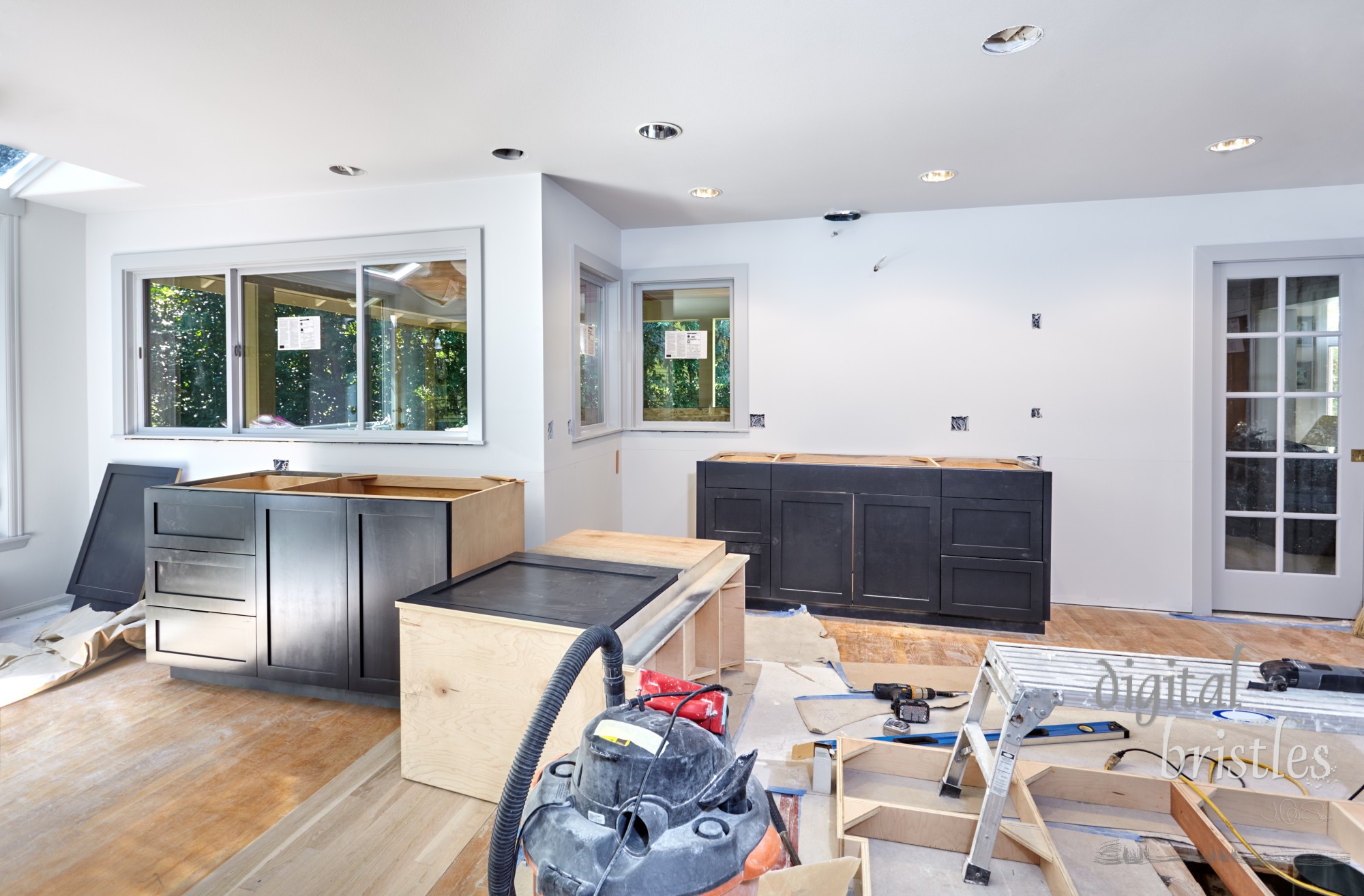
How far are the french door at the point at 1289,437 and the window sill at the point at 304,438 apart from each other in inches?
164

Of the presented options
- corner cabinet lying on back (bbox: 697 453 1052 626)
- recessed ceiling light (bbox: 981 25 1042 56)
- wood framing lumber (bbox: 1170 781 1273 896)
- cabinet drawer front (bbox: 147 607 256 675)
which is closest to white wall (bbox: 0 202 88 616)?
cabinet drawer front (bbox: 147 607 256 675)

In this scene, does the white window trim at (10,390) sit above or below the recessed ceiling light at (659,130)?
below

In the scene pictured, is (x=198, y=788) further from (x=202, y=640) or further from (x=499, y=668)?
(x=499, y=668)

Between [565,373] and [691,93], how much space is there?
1649 millimetres

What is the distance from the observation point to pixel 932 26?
2123 mm

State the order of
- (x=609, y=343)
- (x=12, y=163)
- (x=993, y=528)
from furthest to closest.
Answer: (x=609, y=343), (x=12, y=163), (x=993, y=528)

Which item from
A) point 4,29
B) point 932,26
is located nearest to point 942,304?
point 932,26

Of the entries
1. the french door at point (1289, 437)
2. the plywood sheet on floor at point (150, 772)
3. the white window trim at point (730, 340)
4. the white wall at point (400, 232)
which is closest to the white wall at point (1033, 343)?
the white window trim at point (730, 340)

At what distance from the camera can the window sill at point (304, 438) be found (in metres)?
3.69

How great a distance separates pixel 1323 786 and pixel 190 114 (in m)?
4.27

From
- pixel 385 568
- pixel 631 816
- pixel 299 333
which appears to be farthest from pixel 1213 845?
pixel 299 333

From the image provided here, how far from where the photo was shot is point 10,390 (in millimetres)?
3863

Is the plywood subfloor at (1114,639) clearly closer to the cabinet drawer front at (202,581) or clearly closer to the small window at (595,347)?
the small window at (595,347)

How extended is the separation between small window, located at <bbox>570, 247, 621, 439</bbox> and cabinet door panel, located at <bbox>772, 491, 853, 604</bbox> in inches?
48.5
